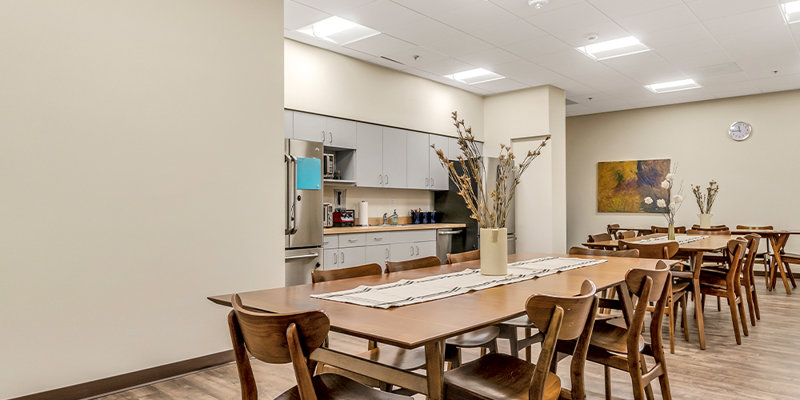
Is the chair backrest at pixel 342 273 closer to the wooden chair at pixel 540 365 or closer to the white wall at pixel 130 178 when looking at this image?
the wooden chair at pixel 540 365

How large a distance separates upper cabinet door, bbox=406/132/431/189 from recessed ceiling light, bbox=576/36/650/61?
7.78ft

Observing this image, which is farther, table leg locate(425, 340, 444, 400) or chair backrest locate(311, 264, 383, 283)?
chair backrest locate(311, 264, 383, 283)

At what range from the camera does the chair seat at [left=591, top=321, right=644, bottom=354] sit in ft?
7.91

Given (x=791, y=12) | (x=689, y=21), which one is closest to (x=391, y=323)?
(x=689, y=21)

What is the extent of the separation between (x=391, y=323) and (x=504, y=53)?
5.08m

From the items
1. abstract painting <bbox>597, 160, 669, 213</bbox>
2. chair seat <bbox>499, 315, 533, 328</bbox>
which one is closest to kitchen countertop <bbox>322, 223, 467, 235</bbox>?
chair seat <bbox>499, 315, 533, 328</bbox>

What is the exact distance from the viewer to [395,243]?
6184 millimetres

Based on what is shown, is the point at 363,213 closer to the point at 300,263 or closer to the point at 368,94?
the point at 368,94

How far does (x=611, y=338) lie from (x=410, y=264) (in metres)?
1.15

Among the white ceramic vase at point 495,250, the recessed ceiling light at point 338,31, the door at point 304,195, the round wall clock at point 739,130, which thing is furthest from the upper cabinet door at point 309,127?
the round wall clock at point 739,130

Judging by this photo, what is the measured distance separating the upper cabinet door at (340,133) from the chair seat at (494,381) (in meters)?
4.12

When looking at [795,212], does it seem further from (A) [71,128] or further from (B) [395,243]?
(A) [71,128]

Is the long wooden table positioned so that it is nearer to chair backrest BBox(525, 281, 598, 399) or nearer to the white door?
chair backrest BBox(525, 281, 598, 399)

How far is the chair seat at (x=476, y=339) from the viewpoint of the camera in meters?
2.54
